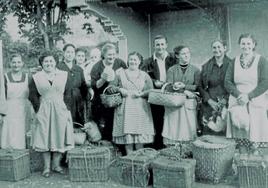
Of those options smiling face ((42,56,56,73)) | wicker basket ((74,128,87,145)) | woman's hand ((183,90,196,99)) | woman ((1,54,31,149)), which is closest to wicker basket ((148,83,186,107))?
woman's hand ((183,90,196,99))

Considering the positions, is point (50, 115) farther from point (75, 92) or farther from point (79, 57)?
point (79, 57)

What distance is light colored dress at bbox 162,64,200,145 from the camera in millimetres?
6180

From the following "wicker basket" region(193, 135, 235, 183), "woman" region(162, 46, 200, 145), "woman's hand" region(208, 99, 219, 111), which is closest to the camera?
"wicker basket" region(193, 135, 235, 183)

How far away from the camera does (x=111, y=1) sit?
8430mm

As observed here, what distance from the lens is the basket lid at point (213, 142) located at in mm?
5450

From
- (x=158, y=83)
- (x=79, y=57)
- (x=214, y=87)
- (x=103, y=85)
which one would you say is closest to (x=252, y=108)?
(x=214, y=87)

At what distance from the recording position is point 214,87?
20.3 feet

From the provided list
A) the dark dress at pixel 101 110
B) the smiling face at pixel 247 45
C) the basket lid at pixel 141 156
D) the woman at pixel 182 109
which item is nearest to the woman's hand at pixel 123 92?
the dark dress at pixel 101 110

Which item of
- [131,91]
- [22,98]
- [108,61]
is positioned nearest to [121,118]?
[131,91]

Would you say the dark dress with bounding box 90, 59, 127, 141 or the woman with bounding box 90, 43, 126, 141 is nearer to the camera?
the woman with bounding box 90, 43, 126, 141

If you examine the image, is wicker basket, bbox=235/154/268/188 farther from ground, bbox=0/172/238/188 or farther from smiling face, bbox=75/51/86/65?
smiling face, bbox=75/51/86/65

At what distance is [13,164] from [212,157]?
2.63 metres

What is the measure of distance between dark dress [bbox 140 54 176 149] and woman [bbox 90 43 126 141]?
41 centimetres

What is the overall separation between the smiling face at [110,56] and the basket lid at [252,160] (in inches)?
95.2
